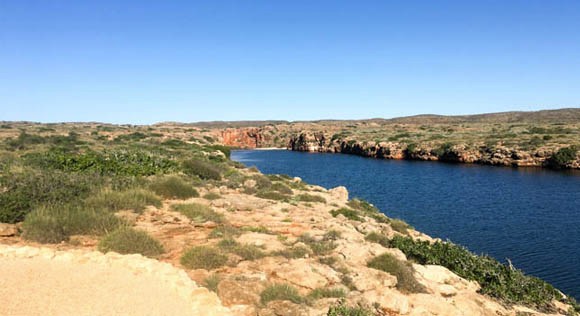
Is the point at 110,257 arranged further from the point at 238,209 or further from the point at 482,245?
the point at 482,245

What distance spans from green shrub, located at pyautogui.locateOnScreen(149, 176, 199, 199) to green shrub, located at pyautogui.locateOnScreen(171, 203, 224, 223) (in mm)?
1750

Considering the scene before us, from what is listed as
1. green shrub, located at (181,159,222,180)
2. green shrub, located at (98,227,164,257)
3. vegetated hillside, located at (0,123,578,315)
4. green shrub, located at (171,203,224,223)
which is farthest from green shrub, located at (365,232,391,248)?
green shrub, located at (181,159,222,180)

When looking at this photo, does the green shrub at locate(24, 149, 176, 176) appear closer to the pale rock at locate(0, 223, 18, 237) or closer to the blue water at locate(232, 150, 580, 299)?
the pale rock at locate(0, 223, 18, 237)

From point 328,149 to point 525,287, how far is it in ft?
319

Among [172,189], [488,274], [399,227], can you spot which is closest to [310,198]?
[399,227]

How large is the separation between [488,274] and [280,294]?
850cm

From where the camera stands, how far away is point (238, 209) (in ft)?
52.9

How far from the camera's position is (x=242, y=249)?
33.7ft

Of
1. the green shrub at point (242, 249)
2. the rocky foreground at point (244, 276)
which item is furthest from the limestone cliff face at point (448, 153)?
the green shrub at point (242, 249)

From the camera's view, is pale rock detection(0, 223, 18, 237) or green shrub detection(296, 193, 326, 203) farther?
green shrub detection(296, 193, 326, 203)

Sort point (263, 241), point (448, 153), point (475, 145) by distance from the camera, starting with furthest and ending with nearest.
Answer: point (448, 153)
point (475, 145)
point (263, 241)

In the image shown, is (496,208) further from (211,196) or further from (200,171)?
(211,196)

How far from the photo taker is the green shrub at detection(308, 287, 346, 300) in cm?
838

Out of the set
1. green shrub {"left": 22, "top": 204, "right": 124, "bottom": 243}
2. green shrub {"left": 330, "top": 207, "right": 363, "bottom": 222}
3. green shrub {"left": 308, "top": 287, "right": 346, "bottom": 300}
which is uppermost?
green shrub {"left": 22, "top": 204, "right": 124, "bottom": 243}
